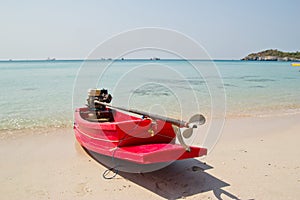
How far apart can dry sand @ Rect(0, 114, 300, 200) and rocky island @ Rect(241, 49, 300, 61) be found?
119m

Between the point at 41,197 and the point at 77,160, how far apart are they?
53.4 inches

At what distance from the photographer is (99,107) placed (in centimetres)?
616

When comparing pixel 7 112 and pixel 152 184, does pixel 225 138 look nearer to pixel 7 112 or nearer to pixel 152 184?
pixel 152 184

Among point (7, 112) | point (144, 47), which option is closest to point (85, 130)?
point (144, 47)

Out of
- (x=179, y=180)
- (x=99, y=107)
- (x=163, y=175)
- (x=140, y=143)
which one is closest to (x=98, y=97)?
(x=99, y=107)

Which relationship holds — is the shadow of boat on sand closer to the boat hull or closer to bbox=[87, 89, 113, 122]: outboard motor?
the boat hull

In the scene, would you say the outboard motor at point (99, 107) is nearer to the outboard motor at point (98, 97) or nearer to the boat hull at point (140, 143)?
the outboard motor at point (98, 97)

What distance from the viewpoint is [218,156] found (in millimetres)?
5195

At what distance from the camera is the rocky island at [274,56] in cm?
11443

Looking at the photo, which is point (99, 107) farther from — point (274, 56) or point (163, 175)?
point (274, 56)

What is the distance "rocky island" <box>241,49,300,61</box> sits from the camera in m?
114

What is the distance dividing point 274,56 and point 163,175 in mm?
137185

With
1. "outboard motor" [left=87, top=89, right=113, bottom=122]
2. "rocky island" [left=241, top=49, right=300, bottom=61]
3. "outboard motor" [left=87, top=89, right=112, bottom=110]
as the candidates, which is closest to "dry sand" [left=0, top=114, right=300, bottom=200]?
"outboard motor" [left=87, top=89, right=113, bottom=122]

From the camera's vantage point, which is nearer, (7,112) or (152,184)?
(152,184)
